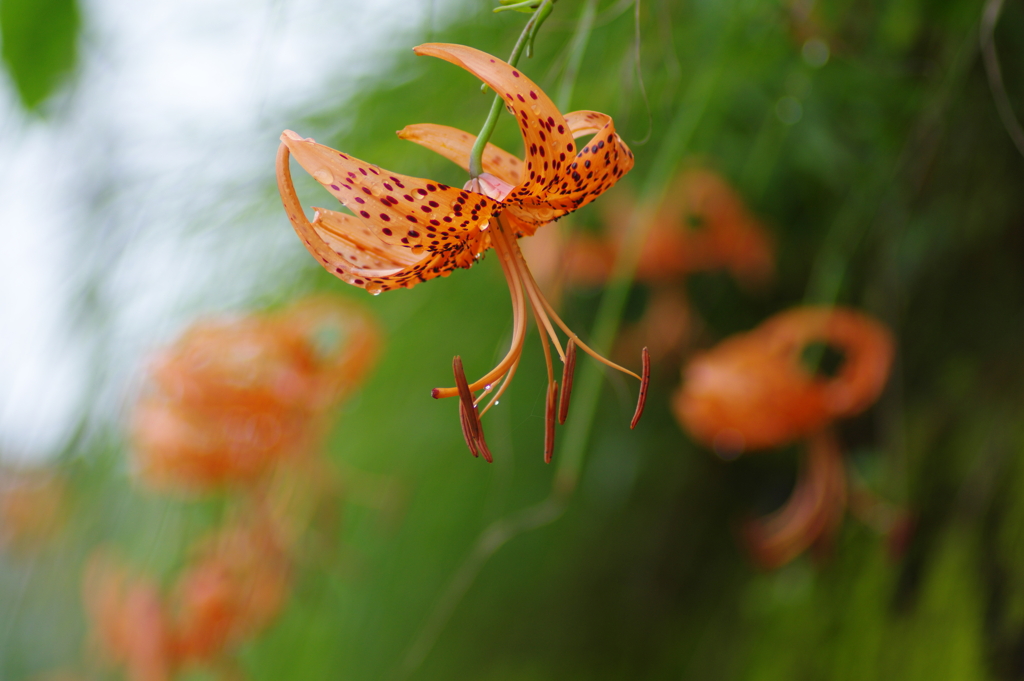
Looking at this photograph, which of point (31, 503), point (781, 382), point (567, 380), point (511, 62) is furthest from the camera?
point (31, 503)

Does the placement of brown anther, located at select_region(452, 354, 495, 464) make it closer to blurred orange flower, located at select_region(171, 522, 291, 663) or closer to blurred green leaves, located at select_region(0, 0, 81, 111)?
blurred green leaves, located at select_region(0, 0, 81, 111)

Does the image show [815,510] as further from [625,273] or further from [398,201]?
[398,201]

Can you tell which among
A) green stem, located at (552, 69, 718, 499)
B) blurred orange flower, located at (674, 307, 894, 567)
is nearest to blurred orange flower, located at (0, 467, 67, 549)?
green stem, located at (552, 69, 718, 499)

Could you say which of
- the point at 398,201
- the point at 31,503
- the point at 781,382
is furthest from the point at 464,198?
the point at 31,503

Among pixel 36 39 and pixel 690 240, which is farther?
pixel 690 240

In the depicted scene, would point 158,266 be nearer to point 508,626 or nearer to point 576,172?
point 576,172

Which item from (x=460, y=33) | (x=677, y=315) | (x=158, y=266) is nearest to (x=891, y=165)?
(x=677, y=315)
